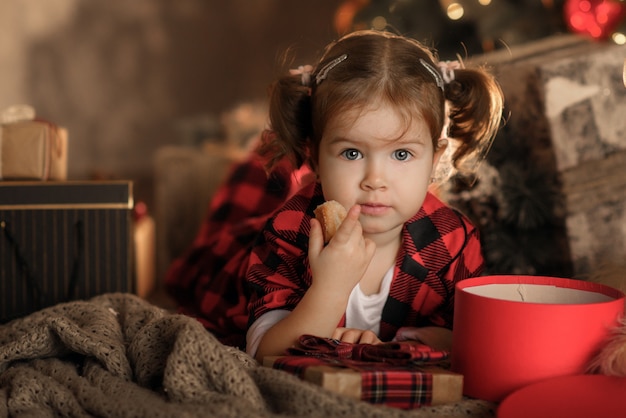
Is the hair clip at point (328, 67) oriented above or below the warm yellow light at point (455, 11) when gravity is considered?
below

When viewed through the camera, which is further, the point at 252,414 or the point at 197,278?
the point at 197,278

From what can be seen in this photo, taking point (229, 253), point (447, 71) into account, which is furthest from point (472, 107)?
point (229, 253)

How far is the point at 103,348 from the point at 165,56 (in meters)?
3.02

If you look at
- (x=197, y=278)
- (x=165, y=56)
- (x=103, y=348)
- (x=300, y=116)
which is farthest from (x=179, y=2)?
(x=103, y=348)

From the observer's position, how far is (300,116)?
118 centimetres

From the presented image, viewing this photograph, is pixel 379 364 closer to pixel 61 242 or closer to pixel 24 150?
pixel 61 242

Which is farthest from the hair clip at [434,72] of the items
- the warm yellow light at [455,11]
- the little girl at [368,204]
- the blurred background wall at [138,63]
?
the blurred background wall at [138,63]

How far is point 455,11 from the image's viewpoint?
208cm

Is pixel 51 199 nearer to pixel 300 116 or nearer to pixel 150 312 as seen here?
pixel 150 312

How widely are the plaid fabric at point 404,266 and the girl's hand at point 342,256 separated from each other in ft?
0.48

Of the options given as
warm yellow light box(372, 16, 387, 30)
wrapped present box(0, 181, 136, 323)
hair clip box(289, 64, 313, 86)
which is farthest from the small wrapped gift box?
warm yellow light box(372, 16, 387, 30)

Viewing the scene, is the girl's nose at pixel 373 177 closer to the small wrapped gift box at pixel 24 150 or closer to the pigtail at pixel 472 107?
the pigtail at pixel 472 107

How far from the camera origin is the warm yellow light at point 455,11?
2.08 meters

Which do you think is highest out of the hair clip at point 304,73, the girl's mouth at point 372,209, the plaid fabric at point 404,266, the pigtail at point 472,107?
the hair clip at point 304,73
